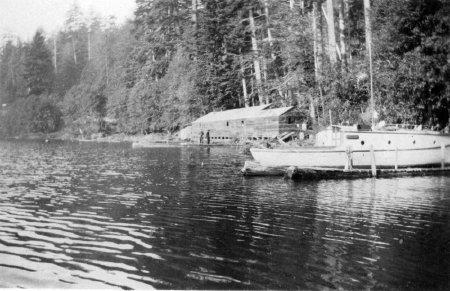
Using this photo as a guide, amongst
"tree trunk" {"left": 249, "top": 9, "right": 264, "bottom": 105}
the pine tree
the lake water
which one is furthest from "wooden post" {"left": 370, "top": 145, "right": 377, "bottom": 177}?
the pine tree

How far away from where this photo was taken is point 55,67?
103438 mm

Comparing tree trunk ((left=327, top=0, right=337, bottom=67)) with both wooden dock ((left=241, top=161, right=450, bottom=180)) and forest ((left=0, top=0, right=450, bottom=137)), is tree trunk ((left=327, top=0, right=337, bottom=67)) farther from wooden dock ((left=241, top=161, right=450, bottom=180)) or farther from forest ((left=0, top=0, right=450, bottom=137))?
wooden dock ((left=241, top=161, right=450, bottom=180))

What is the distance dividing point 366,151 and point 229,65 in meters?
36.5

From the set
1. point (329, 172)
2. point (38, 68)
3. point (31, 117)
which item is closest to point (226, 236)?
point (329, 172)

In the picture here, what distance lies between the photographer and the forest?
26047mm

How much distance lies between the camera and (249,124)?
44.4 meters

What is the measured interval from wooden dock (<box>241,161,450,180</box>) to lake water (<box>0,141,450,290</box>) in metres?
1.60

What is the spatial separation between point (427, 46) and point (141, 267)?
23.3 metres

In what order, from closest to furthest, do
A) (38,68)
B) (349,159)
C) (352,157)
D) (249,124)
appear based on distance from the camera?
(349,159), (352,157), (249,124), (38,68)

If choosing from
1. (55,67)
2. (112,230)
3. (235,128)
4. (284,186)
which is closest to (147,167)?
(284,186)

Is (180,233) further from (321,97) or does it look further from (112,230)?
(321,97)

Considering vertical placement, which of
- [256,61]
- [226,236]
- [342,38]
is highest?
[256,61]

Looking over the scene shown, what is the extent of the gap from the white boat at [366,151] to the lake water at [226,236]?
4.26 metres

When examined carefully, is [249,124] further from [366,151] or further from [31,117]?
[31,117]
